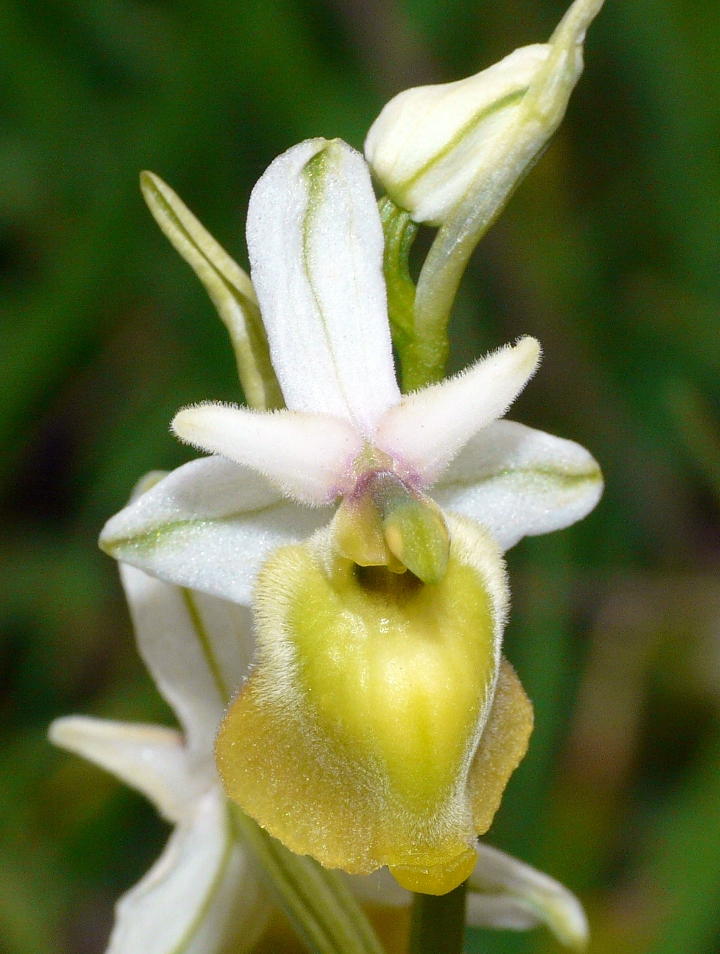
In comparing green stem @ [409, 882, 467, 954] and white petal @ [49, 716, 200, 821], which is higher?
white petal @ [49, 716, 200, 821]

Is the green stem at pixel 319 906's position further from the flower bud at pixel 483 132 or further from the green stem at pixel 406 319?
the flower bud at pixel 483 132

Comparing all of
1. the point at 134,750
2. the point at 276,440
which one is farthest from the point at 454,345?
the point at 276,440

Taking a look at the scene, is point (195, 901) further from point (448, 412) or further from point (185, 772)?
point (448, 412)

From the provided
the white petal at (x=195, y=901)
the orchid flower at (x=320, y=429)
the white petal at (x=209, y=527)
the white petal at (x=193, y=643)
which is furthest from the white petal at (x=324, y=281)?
the white petal at (x=195, y=901)

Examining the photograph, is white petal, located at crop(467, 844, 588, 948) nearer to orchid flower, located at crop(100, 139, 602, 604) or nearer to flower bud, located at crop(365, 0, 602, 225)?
orchid flower, located at crop(100, 139, 602, 604)

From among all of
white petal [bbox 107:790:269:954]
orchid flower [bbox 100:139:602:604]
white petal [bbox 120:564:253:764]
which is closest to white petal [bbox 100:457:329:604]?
orchid flower [bbox 100:139:602:604]

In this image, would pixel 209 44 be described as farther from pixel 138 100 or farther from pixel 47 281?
pixel 47 281
